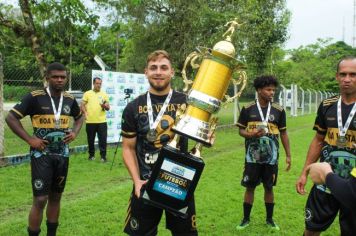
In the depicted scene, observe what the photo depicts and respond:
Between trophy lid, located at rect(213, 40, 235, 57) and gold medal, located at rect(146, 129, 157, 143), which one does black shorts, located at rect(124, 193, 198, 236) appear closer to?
gold medal, located at rect(146, 129, 157, 143)

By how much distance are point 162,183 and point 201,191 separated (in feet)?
17.0

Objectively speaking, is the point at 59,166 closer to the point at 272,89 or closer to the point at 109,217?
the point at 109,217

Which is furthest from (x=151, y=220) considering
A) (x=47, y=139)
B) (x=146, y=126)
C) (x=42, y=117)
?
(x=42, y=117)

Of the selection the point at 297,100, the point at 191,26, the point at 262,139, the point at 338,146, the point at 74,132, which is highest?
the point at 191,26

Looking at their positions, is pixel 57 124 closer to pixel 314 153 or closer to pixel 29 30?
pixel 314 153

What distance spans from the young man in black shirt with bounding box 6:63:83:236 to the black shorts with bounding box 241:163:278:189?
7.97 feet

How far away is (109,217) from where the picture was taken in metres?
6.61

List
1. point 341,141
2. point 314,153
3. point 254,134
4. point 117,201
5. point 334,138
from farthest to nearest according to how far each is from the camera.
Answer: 1. point 117,201
2. point 254,134
3. point 314,153
4. point 334,138
5. point 341,141

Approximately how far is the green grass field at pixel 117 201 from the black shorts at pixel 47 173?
92 centimetres

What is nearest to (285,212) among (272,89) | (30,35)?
(272,89)

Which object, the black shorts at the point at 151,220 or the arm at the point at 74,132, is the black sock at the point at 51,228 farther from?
the black shorts at the point at 151,220

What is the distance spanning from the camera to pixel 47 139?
5.27m

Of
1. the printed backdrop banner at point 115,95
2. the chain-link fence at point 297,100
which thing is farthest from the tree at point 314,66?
the printed backdrop banner at point 115,95

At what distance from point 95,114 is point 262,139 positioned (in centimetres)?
629
